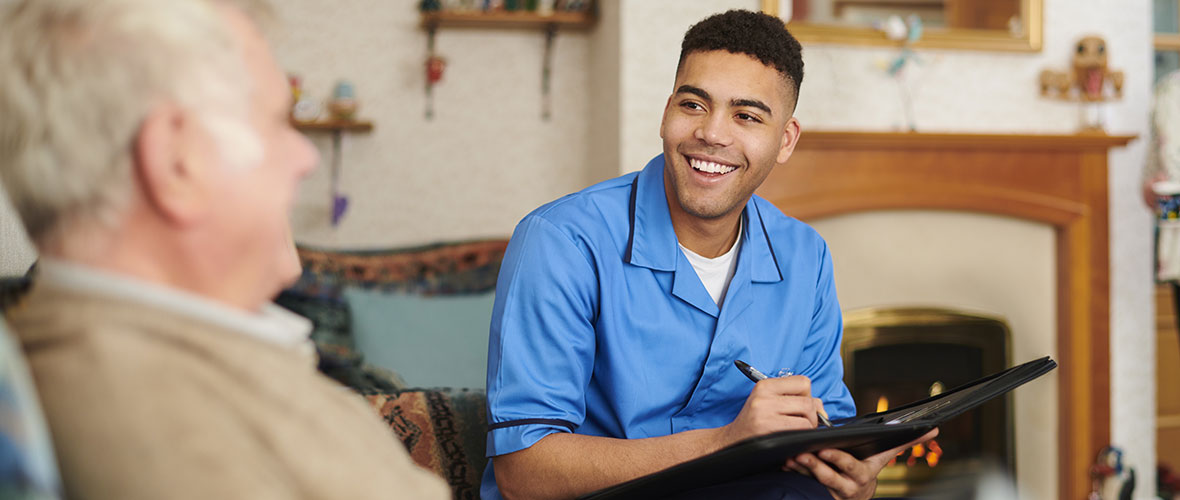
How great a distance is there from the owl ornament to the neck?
2.17 metres

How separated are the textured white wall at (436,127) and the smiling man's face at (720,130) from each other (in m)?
A: 1.86

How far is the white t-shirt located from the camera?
137 centimetres

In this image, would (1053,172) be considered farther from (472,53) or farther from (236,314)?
(236,314)

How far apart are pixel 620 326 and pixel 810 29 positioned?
1971 mm

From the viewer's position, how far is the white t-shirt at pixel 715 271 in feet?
4.49

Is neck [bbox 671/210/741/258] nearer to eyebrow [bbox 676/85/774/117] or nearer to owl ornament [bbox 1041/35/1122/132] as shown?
eyebrow [bbox 676/85/774/117]

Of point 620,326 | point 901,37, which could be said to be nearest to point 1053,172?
point 901,37

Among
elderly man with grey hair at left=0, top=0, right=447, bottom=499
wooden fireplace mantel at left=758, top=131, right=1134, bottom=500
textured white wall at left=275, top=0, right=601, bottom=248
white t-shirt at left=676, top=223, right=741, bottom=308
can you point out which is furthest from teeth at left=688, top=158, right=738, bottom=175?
textured white wall at left=275, top=0, right=601, bottom=248

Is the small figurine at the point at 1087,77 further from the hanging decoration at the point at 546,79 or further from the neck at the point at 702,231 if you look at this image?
the neck at the point at 702,231

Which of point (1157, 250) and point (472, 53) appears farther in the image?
point (472, 53)

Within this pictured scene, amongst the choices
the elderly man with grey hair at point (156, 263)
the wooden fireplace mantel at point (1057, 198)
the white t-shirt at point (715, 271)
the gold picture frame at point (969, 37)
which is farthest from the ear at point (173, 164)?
the gold picture frame at point (969, 37)

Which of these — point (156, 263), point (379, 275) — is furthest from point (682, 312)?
point (379, 275)

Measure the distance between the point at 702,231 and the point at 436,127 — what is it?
203 cm

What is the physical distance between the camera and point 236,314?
52 cm
